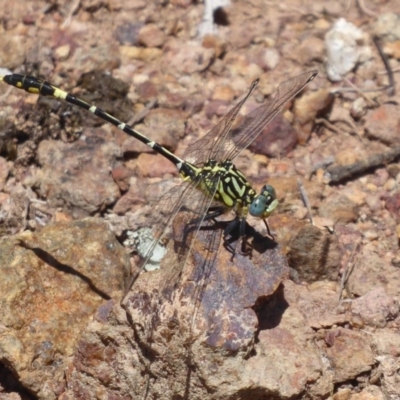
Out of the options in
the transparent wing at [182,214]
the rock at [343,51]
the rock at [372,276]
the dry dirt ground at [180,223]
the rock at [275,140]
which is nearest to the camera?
the dry dirt ground at [180,223]

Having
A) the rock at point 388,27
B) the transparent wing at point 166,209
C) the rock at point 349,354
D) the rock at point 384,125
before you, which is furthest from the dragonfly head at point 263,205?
the rock at point 388,27

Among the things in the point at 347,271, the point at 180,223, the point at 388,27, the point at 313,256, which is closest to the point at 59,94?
the point at 180,223

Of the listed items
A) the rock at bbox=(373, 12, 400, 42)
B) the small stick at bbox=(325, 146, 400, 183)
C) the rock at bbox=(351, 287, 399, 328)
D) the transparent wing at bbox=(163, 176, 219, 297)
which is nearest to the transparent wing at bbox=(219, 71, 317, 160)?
the transparent wing at bbox=(163, 176, 219, 297)

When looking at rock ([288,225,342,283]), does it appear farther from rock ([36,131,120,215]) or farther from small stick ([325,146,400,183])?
rock ([36,131,120,215])

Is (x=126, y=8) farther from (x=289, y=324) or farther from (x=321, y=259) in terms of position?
(x=289, y=324)

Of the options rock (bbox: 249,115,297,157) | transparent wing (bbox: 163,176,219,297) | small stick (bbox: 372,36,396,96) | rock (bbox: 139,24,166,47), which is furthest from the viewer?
rock (bbox: 139,24,166,47)

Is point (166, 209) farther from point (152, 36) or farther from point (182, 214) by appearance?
point (152, 36)

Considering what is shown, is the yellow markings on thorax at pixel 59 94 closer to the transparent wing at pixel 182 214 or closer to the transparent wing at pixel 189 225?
the transparent wing at pixel 182 214

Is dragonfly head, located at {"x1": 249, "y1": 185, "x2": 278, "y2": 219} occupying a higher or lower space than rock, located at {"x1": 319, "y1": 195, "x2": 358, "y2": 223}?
lower
